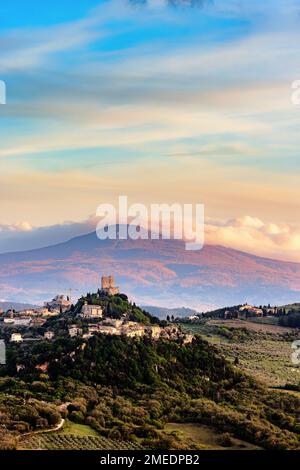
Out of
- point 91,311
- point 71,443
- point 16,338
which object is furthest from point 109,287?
point 71,443

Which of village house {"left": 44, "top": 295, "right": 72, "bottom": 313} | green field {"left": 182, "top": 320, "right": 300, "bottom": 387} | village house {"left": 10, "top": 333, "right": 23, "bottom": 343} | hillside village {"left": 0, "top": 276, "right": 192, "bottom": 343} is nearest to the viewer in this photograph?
hillside village {"left": 0, "top": 276, "right": 192, "bottom": 343}

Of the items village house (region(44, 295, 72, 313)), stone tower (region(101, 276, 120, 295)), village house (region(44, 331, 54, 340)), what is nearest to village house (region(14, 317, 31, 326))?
stone tower (region(101, 276, 120, 295))

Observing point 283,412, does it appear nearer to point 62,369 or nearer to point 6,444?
point 62,369

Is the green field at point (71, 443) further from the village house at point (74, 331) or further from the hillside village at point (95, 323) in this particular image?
the village house at point (74, 331)

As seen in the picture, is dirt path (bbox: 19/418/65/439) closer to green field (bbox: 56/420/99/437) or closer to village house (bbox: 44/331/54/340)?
green field (bbox: 56/420/99/437)

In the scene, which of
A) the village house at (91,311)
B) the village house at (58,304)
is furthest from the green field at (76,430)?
the village house at (58,304)

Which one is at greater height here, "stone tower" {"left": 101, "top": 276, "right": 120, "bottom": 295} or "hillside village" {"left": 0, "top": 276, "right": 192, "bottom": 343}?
"stone tower" {"left": 101, "top": 276, "right": 120, "bottom": 295}

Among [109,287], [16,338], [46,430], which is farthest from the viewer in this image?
[109,287]

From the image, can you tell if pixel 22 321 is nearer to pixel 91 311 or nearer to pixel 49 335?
pixel 91 311
